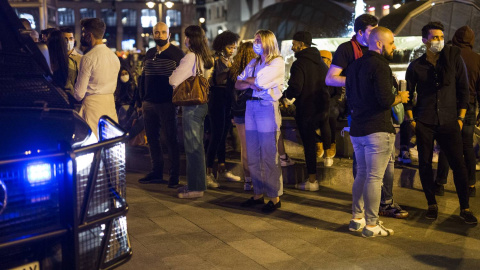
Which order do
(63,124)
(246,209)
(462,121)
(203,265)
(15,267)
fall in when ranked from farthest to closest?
(246,209) → (462,121) → (203,265) → (63,124) → (15,267)

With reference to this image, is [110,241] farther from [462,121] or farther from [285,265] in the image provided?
[462,121]

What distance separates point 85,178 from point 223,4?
112m

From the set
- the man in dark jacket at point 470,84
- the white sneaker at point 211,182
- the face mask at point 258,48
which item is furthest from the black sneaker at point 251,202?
the man in dark jacket at point 470,84

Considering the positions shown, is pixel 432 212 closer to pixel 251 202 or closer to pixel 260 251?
pixel 251 202

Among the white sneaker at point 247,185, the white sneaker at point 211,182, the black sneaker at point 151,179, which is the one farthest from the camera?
the black sneaker at point 151,179

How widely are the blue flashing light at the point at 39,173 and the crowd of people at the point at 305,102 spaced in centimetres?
306

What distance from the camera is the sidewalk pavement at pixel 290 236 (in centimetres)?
539

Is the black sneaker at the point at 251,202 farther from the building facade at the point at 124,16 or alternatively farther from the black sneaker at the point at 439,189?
the building facade at the point at 124,16

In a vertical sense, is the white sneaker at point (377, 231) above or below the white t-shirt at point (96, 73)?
below

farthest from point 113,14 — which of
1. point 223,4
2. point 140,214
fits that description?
point 140,214

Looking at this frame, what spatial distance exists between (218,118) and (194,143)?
0.98 metres

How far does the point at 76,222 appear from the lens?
3.53 metres

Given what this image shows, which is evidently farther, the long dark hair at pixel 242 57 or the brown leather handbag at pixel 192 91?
the long dark hair at pixel 242 57

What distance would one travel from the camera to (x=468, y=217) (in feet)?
21.7
